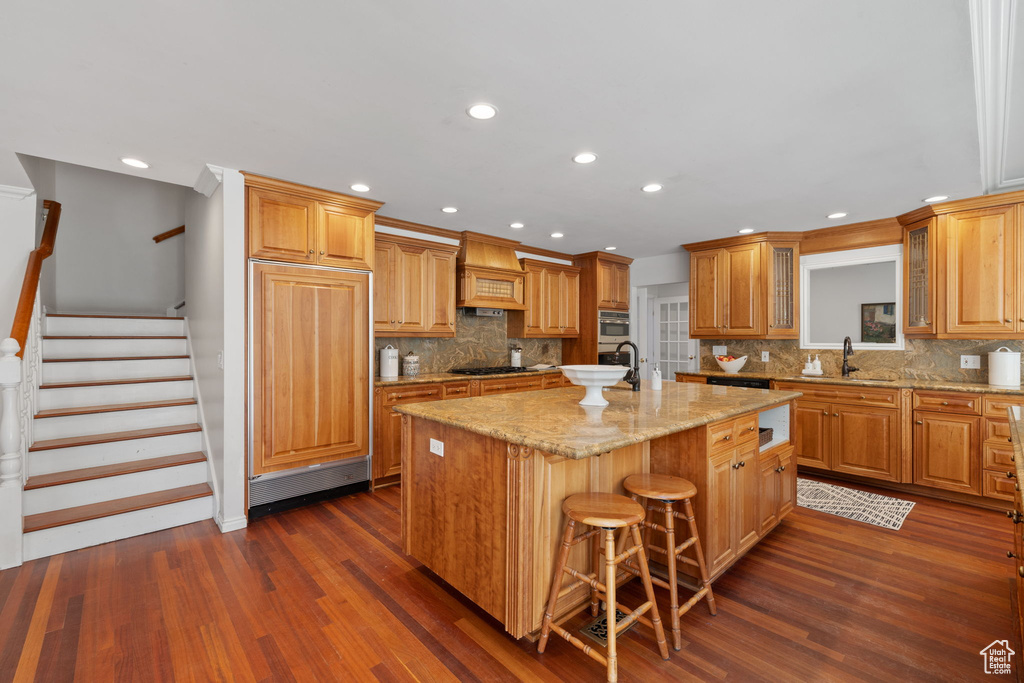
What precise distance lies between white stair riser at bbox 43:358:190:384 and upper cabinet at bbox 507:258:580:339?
3.47 m

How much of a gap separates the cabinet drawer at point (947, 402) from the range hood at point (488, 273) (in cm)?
377

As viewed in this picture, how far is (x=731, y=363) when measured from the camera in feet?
16.6

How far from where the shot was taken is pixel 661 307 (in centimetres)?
651

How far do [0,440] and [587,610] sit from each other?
3220 millimetres

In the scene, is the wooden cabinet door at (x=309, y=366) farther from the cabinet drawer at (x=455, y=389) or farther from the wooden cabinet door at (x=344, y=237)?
the cabinet drawer at (x=455, y=389)

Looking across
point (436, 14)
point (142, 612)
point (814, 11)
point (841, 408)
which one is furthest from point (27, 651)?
point (841, 408)

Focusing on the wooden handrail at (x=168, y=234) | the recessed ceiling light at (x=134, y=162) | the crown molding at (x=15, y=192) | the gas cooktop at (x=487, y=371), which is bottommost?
the gas cooktop at (x=487, y=371)

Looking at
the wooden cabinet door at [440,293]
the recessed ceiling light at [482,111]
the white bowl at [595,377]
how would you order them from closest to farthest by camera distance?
the recessed ceiling light at [482,111]
the white bowl at [595,377]
the wooden cabinet door at [440,293]

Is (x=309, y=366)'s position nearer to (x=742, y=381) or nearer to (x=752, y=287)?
(x=742, y=381)

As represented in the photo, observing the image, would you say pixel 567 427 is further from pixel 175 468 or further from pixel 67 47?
pixel 175 468

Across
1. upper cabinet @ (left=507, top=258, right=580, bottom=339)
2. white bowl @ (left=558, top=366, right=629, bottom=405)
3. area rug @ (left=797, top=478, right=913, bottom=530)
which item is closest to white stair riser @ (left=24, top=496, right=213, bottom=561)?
white bowl @ (left=558, top=366, right=629, bottom=405)

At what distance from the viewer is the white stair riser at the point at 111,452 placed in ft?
9.70

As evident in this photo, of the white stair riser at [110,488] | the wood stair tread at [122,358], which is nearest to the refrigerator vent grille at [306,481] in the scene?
the white stair riser at [110,488]

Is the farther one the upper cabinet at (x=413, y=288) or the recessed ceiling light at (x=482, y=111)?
the upper cabinet at (x=413, y=288)
